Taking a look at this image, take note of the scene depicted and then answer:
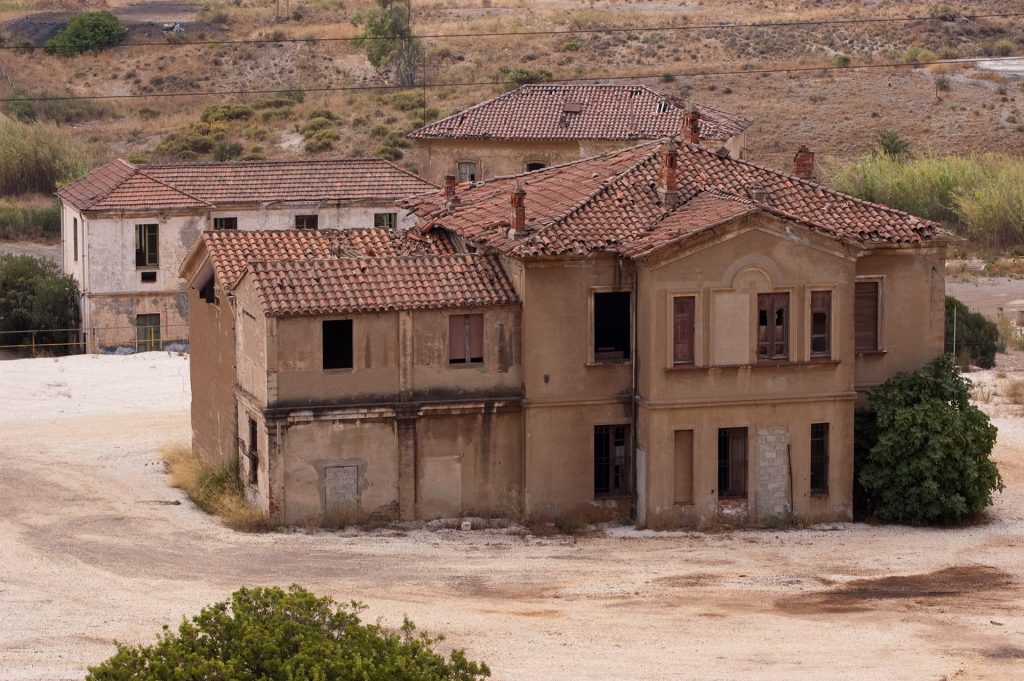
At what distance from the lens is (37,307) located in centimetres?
5538

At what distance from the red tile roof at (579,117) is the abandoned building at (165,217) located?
598 cm

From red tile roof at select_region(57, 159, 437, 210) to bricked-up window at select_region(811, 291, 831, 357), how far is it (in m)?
23.2

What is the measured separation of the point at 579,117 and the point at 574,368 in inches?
1111

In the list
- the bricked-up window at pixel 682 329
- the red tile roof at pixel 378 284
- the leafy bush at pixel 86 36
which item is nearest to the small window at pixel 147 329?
the red tile roof at pixel 378 284

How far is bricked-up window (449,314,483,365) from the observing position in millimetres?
35844

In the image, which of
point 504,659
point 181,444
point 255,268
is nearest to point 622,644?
point 504,659

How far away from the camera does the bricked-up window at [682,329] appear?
35344 mm

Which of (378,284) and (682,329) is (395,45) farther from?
(682,329)

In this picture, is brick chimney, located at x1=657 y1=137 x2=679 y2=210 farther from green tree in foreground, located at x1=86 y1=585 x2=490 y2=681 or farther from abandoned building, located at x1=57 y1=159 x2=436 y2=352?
abandoned building, located at x1=57 y1=159 x2=436 y2=352

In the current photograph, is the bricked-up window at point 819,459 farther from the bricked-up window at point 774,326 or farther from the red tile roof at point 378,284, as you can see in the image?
the red tile roof at point 378,284

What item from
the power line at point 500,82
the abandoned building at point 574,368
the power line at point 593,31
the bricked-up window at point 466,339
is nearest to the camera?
the abandoned building at point 574,368

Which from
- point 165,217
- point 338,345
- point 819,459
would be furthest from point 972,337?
point 338,345

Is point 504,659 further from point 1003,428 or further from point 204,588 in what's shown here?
point 1003,428

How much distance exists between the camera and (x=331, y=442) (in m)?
35.1
